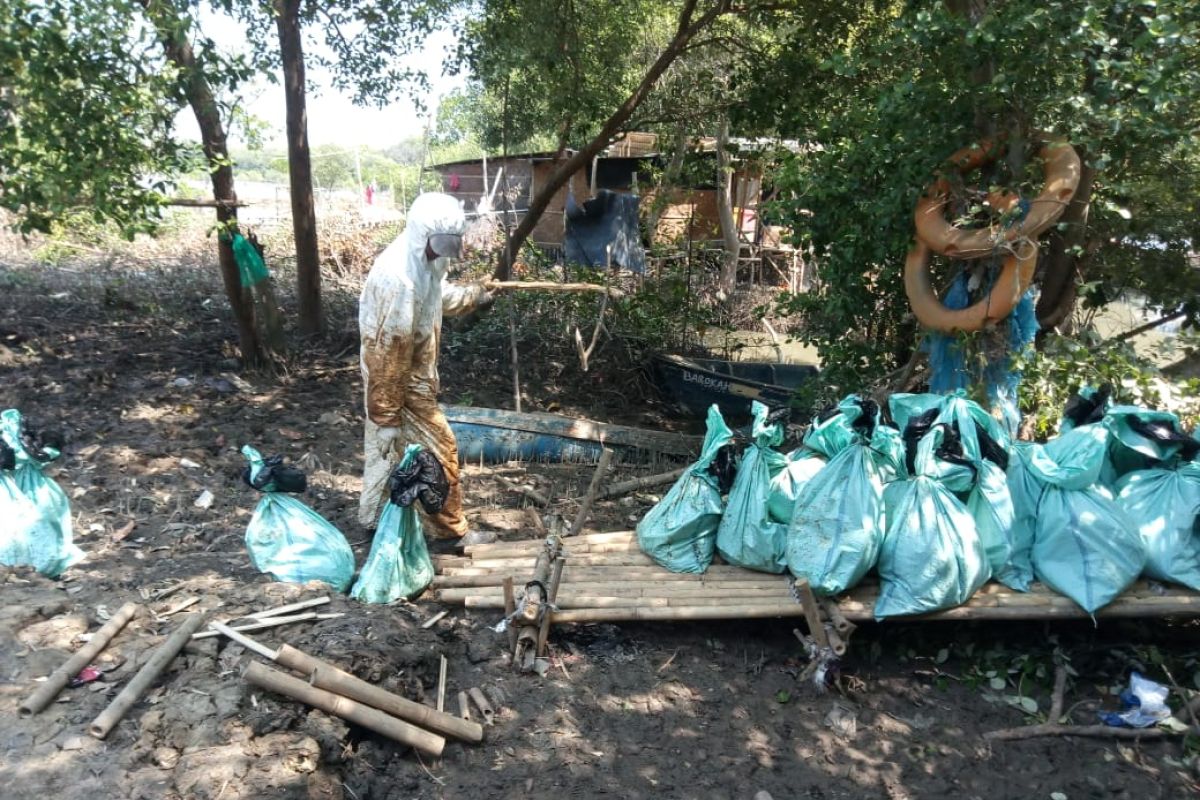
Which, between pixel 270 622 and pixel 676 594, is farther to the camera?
pixel 676 594

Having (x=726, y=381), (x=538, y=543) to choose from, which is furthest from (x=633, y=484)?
(x=726, y=381)

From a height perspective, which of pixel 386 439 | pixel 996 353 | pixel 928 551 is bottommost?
pixel 928 551

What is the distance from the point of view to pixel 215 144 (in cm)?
641

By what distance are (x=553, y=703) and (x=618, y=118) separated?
5607mm

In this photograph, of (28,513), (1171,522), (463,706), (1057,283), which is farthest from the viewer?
(1057,283)

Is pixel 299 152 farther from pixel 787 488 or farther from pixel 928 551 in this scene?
pixel 928 551

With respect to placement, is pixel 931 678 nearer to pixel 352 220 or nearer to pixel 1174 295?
pixel 1174 295

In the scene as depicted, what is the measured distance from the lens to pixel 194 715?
9.00 feet

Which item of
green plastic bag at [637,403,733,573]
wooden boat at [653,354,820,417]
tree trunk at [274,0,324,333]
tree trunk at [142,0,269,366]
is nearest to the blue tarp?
wooden boat at [653,354,820,417]

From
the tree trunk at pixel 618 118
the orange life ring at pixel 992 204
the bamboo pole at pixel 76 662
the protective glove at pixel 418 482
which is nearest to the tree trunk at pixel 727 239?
the tree trunk at pixel 618 118

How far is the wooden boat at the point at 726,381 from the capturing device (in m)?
7.27

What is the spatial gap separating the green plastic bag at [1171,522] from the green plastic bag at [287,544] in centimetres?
356

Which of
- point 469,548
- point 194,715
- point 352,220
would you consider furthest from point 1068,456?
point 352,220

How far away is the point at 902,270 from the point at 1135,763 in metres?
2.83
